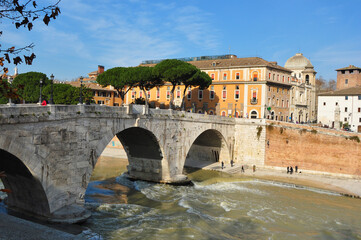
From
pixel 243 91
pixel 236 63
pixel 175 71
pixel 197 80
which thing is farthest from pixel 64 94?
A: pixel 236 63

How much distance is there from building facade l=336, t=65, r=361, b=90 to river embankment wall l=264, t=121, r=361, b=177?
33.9 metres

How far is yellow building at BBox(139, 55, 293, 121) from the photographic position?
5331cm

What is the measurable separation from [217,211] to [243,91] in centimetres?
3409

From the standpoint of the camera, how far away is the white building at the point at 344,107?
2189 inches

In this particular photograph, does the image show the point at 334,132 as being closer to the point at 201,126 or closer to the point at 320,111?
the point at 201,126

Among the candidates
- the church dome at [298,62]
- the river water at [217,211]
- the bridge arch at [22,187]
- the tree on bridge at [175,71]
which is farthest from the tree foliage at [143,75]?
the church dome at [298,62]

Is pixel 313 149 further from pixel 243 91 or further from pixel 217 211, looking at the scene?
pixel 217 211

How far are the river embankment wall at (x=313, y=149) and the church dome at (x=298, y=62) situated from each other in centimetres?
3864

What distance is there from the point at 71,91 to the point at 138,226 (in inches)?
1391

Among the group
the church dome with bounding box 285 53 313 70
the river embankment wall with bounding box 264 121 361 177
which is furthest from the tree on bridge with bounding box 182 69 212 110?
the church dome with bounding box 285 53 313 70

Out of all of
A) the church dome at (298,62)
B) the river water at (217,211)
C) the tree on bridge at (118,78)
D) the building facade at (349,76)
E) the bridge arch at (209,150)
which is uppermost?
the church dome at (298,62)

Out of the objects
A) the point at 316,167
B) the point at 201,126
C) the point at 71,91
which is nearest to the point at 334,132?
the point at 316,167

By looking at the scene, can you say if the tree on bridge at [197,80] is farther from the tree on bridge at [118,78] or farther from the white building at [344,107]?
the white building at [344,107]

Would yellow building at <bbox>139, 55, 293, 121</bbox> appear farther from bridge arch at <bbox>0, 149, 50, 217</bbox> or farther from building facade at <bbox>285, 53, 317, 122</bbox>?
bridge arch at <bbox>0, 149, 50, 217</bbox>
